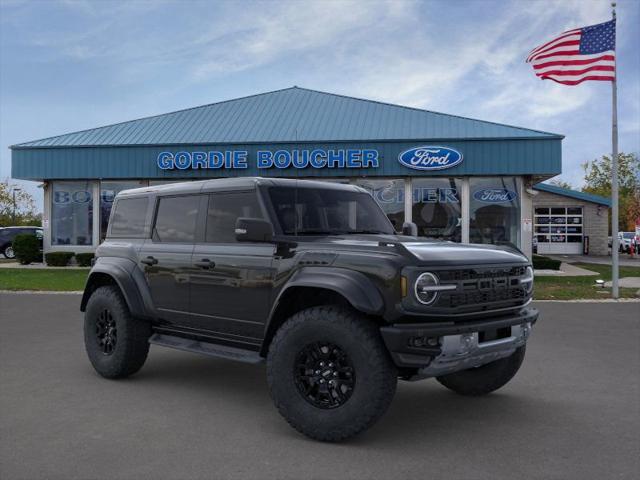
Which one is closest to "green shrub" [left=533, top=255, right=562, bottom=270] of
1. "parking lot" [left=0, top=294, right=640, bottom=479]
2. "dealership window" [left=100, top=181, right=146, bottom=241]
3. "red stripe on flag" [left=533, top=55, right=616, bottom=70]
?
"red stripe on flag" [left=533, top=55, right=616, bottom=70]

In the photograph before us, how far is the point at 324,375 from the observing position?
457cm

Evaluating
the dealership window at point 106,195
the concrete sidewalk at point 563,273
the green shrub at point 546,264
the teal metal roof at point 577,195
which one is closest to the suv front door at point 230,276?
the concrete sidewalk at point 563,273

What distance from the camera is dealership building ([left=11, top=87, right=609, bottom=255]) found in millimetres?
22688

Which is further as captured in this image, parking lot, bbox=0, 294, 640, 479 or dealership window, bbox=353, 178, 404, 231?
dealership window, bbox=353, 178, 404, 231

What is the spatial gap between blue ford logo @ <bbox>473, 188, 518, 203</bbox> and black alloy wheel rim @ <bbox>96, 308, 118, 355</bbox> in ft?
62.7

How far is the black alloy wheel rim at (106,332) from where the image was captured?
6.51 meters

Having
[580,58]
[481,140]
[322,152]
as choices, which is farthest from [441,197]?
[580,58]

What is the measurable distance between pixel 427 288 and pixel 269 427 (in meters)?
1.77

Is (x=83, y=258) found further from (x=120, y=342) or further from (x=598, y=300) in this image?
(x=120, y=342)

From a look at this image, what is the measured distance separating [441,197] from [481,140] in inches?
108

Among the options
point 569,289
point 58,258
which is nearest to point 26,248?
point 58,258

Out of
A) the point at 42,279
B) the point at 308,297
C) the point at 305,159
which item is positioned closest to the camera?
the point at 308,297

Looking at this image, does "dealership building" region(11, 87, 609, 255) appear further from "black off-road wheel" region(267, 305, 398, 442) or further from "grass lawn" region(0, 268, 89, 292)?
"black off-road wheel" region(267, 305, 398, 442)

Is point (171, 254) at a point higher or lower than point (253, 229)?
lower
